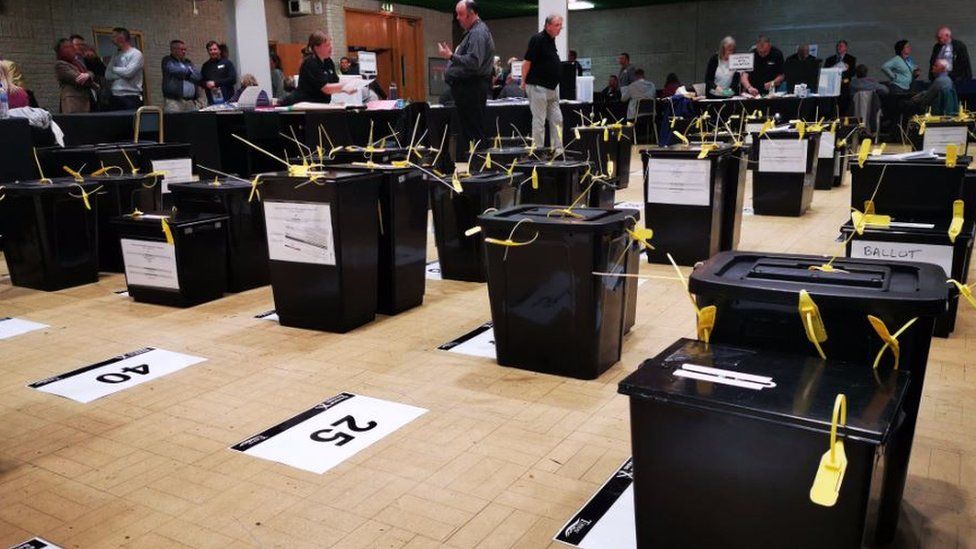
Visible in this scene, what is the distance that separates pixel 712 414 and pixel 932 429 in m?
1.21

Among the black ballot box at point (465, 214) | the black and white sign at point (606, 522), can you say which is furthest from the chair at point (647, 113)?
the black and white sign at point (606, 522)

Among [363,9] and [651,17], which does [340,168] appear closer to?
[363,9]

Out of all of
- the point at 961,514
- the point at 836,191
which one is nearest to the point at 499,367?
the point at 961,514

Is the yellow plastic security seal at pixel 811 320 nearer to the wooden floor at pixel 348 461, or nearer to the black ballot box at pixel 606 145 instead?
the wooden floor at pixel 348 461

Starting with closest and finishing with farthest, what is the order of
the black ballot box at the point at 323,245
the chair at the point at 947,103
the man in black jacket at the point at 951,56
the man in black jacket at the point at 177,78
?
the black ballot box at the point at 323,245 → the man in black jacket at the point at 177,78 → the chair at the point at 947,103 → the man in black jacket at the point at 951,56

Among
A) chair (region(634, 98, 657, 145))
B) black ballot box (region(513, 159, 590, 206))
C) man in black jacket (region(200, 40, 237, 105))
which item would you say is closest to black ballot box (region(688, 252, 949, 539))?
black ballot box (region(513, 159, 590, 206))

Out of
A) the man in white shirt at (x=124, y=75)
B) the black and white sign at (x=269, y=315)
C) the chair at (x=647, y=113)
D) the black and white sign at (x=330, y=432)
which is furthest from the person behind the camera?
the chair at (x=647, y=113)

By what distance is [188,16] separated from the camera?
1182 cm

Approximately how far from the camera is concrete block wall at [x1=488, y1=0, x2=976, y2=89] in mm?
14078

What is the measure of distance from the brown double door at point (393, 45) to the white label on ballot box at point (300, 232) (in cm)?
1175

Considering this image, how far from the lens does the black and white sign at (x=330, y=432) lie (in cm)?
200

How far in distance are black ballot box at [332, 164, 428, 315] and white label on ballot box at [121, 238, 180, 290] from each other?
90 centimetres

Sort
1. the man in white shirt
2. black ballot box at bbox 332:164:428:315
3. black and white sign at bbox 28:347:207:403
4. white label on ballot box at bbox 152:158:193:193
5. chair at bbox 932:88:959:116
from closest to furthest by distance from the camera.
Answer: black and white sign at bbox 28:347:207:403
black ballot box at bbox 332:164:428:315
white label on ballot box at bbox 152:158:193:193
the man in white shirt
chair at bbox 932:88:959:116

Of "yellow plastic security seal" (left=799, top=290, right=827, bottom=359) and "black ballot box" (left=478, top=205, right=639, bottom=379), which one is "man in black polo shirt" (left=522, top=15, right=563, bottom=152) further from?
"yellow plastic security seal" (left=799, top=290, right=827, bottom=359)
